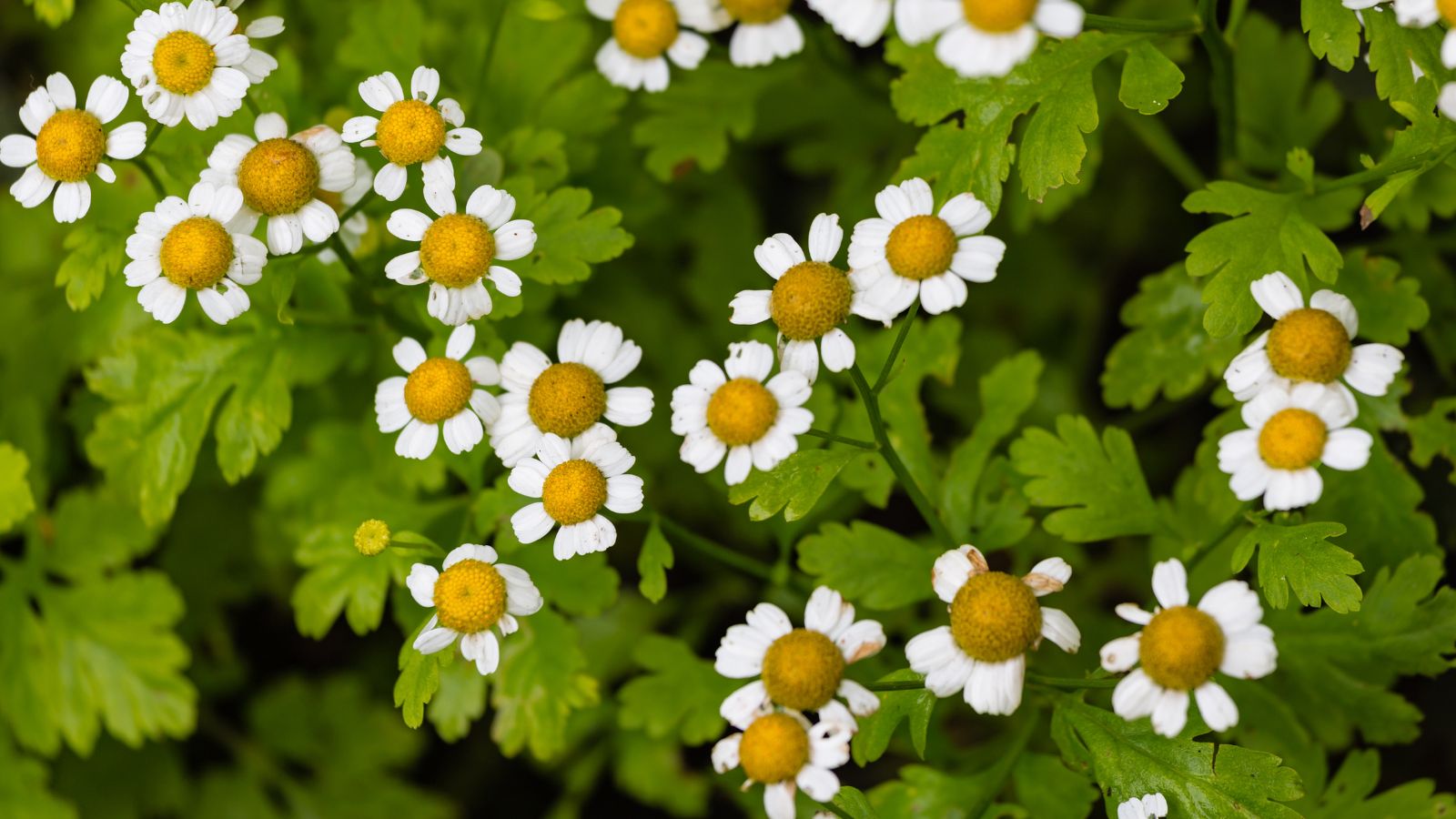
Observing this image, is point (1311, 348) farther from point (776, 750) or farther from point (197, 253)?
point (197, 253)

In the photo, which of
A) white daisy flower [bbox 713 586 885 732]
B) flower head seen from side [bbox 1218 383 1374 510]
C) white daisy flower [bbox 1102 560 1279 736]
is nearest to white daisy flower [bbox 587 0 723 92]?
white daisy flower [bbox 713 586 885 732]

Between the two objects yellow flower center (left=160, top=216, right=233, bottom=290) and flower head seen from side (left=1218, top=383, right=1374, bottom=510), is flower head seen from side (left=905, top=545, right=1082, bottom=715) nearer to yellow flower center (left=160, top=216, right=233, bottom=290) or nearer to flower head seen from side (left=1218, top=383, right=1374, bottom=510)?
flower head seen from side (left=1218, top=383, right=1374, bottom=510)

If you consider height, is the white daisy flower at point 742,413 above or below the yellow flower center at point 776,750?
above

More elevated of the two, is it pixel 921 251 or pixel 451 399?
pixel 921 251

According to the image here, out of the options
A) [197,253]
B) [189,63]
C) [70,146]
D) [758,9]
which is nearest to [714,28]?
[758,9]

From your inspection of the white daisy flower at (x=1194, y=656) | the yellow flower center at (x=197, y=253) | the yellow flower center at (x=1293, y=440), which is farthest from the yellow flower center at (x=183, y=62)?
the yellow flower center at (x=1293, y=440)

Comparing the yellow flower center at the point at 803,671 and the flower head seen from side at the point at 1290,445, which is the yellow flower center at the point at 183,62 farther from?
the flower head seen from side at the point at 1290,445
